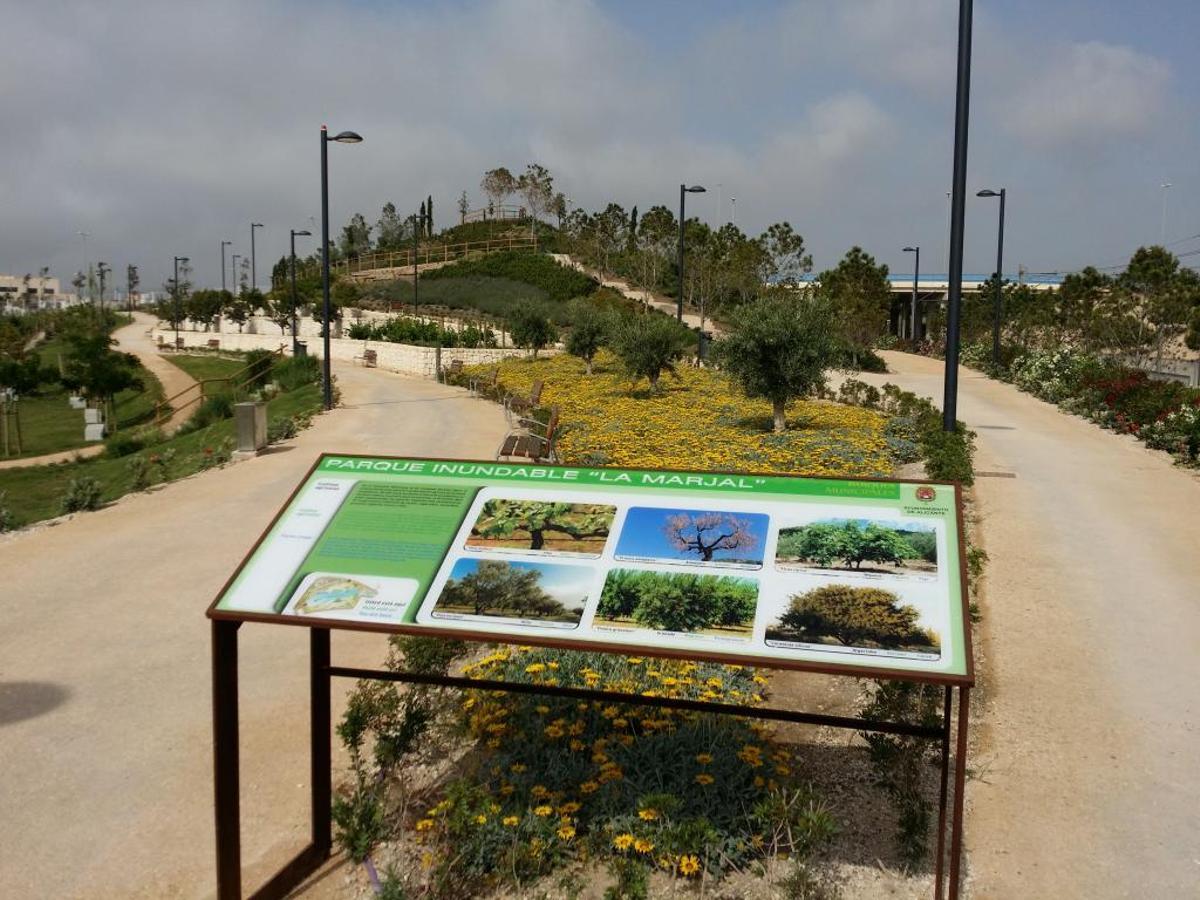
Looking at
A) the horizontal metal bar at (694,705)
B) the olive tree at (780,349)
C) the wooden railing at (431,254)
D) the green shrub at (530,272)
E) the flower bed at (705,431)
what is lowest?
the horizontal metal bar at (694,705)

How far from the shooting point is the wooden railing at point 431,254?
7838 centimetres

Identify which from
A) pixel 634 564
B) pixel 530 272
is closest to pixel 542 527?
pixel 634 564

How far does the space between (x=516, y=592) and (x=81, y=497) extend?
34.2ft

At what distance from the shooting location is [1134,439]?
53.4ft

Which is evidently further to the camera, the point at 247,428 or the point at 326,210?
the point at 326,210

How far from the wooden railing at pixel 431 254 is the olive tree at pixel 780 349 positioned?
206 ft

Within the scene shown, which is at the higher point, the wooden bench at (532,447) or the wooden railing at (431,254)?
the wooden railing at (431,254)

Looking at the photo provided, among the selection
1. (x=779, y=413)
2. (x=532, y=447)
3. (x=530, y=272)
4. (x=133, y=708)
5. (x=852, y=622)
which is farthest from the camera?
(x=530, y=272)

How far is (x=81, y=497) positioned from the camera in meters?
12.1

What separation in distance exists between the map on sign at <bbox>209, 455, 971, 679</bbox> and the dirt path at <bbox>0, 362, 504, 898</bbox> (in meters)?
Answer: 1.57

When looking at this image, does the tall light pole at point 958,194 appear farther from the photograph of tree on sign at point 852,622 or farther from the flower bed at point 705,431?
the photograph of tree on sign at point 852,622

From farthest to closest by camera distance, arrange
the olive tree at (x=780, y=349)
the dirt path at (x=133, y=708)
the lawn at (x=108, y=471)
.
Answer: the olive tree at (x=780, y=349) < the lawn at (x=108, y=471) < the dirt path at (x=133, y=708)

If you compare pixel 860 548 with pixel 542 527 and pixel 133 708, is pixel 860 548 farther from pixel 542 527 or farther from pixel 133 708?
pixel 133 708

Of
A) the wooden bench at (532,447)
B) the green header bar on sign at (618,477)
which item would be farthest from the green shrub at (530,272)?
the green header bar on sign at (618,477)
